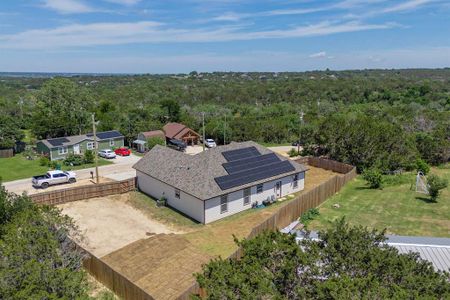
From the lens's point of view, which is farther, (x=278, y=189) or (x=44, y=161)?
(x=44, y=161)

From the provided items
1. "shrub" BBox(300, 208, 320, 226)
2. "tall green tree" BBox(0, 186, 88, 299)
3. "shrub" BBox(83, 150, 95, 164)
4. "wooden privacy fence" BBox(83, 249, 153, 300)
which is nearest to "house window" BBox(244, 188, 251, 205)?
"shrub" BBox(300, 208, 320, 226)

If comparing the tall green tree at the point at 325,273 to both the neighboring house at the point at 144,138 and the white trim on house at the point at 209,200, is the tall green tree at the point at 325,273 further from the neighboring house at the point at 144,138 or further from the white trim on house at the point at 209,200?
the neighboring house at the point at 144,138

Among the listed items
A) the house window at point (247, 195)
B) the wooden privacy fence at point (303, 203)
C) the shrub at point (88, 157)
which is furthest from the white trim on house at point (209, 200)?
the shrub at point (88, 157)

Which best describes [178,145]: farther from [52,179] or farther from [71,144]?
[52,179]

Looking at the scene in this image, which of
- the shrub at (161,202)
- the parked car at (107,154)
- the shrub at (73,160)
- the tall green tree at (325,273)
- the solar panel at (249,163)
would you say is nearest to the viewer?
the tall green tree at (325,273)

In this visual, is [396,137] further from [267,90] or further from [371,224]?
[267,90]

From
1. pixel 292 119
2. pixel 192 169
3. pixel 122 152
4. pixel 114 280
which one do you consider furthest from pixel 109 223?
pixel 292 119
